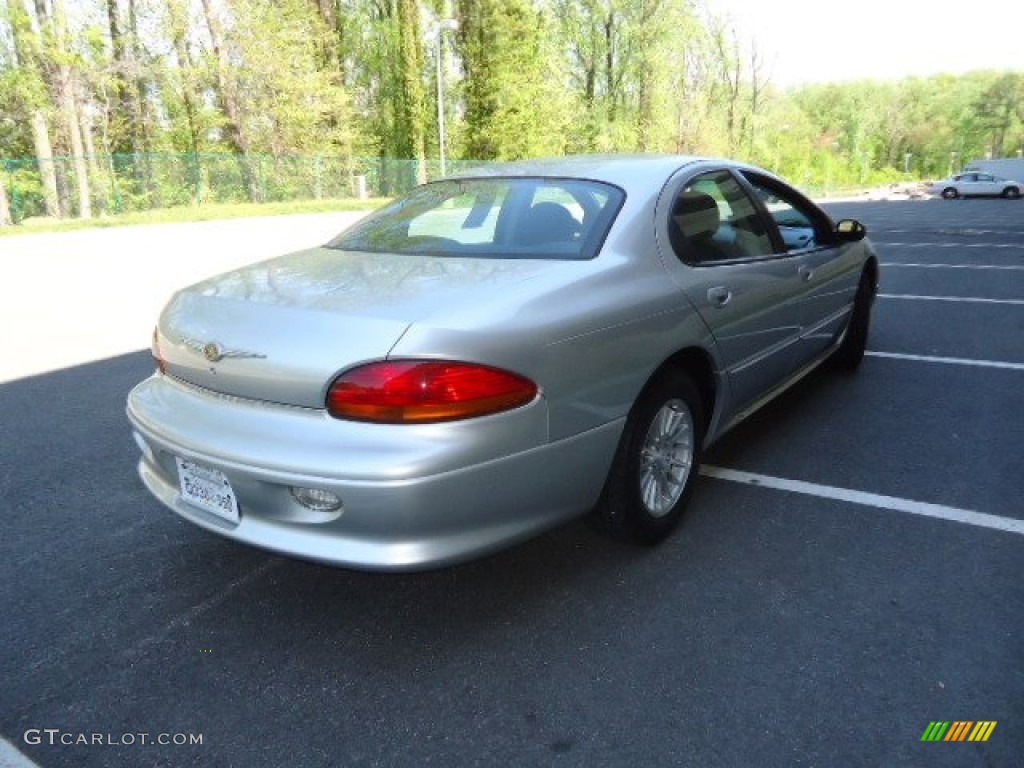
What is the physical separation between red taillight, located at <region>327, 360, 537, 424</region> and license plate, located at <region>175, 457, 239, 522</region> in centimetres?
47

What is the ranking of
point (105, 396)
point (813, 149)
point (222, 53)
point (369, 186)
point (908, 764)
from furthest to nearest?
point (813, 149) < point (369, 186) < point (222, 53) < point (105, 396) < point (908, 764)

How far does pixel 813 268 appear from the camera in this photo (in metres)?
4.04

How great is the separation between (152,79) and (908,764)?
35257 millimetres

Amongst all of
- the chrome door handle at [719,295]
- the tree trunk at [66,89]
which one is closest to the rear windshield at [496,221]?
the chrome door handle at [719,295]

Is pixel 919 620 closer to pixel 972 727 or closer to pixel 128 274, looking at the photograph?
pixel 972 727

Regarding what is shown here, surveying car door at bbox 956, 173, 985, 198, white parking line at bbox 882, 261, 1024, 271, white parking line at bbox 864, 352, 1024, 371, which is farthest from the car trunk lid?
car door at bbox 956, 173, 985, 198

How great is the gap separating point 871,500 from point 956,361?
9.64 ft

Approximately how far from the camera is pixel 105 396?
5.01 m

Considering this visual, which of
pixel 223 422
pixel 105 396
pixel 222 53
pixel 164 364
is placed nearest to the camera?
pixel 223 422

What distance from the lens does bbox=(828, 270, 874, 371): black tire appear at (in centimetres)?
514

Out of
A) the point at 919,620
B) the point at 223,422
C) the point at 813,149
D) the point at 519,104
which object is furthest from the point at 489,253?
the point at 813,149

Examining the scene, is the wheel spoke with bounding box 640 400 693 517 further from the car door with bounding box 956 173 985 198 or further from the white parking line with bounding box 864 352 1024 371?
the car door with bounding box 956 173 985 198

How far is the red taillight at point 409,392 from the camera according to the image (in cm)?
207

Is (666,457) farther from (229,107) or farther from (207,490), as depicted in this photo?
(229,107)
